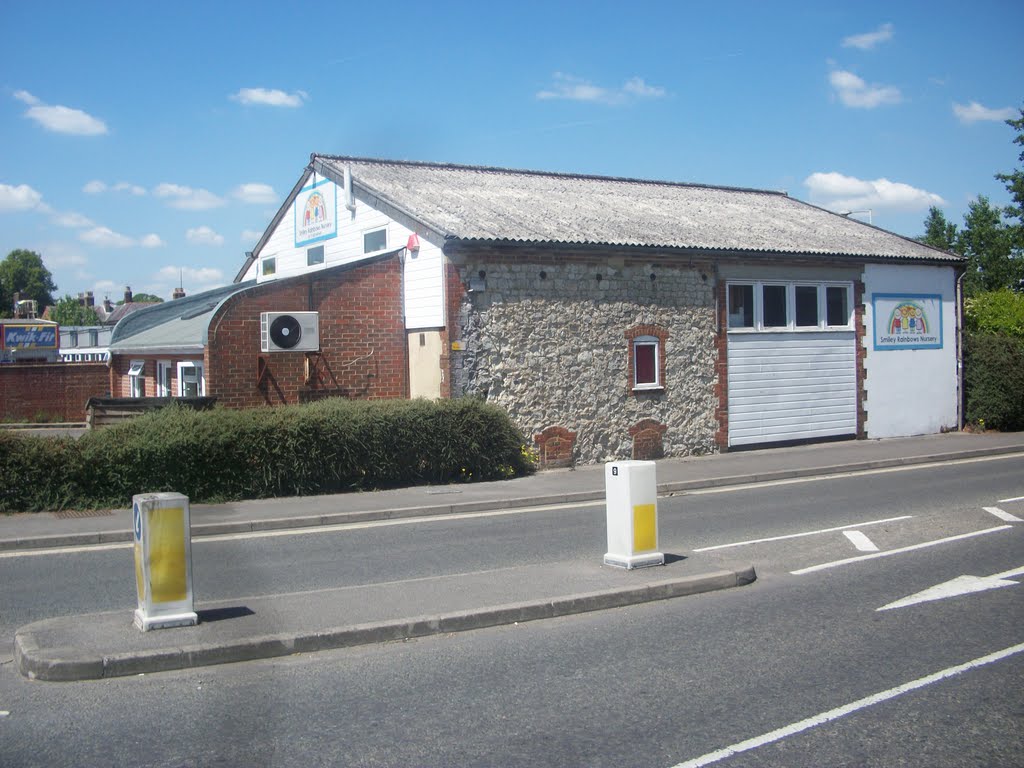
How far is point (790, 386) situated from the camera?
22.0 metres

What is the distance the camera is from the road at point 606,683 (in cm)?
507

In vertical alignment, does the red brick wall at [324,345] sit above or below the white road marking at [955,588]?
above

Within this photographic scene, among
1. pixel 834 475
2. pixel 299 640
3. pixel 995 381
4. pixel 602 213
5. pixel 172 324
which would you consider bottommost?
pixel 834 475

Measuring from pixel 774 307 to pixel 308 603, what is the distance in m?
16.1

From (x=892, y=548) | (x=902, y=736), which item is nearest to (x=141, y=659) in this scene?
(x=902, y=736)

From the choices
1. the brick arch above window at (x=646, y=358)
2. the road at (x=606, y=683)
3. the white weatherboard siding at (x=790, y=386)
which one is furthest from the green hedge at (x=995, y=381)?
the road at (x=606, y=683)

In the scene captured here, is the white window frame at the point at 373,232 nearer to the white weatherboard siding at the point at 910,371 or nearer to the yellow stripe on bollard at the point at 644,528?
the white weatherboard siding at the point at 910,371

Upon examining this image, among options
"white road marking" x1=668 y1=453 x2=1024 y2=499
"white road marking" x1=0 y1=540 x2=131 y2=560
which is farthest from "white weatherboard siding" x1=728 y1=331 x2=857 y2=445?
"white road marking" x1=0 y1=540 x2=131 y2=560

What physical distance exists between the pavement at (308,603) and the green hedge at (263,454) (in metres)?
0.46

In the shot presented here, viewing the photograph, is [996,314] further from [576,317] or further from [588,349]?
[576,317]

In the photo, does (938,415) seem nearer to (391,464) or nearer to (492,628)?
→ (391,464)

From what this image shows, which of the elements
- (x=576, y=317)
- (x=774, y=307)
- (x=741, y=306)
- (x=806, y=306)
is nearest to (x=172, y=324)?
(x=576, y=317)

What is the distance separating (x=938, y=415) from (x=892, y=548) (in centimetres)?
1564

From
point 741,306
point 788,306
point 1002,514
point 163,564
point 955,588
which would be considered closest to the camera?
point 163,564
